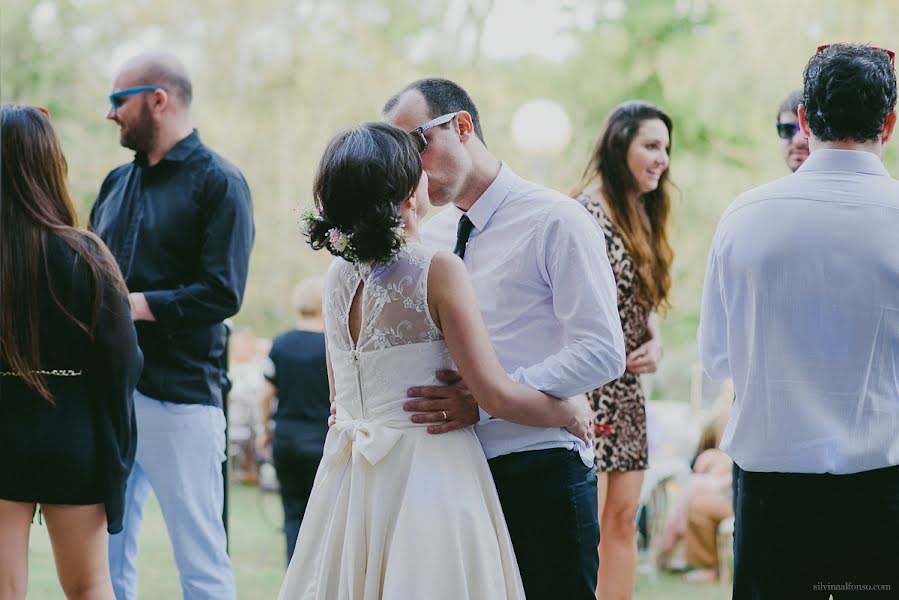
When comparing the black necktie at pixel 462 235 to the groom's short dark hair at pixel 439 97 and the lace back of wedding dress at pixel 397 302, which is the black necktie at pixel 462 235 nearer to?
the groom's short dark hair at pixel 439 97

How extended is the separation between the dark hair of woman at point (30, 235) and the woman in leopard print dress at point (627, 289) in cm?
189

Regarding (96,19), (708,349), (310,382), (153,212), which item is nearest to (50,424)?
(153,212)

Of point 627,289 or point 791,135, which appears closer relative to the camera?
point 627,289

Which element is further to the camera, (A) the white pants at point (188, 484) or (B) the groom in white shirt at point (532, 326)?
(A) the white pants at point (188, 484)

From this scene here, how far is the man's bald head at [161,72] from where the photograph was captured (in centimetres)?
402

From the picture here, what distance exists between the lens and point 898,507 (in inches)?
95.7

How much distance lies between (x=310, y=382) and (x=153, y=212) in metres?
2.22

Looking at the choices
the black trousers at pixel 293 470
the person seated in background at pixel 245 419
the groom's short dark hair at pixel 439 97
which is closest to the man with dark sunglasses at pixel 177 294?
the groom's short dark hair at pixel 439 97

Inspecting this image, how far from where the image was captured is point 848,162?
2508 millimetres

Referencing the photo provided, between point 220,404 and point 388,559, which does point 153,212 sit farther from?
point 388,559

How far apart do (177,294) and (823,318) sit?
7.34 ft

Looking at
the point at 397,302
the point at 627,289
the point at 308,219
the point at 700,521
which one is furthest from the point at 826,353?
the point at 700,521

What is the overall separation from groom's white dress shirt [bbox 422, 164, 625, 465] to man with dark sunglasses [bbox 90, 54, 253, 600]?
141 centimetres

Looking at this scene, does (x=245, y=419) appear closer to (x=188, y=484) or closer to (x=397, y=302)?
(x=188, y=484)
